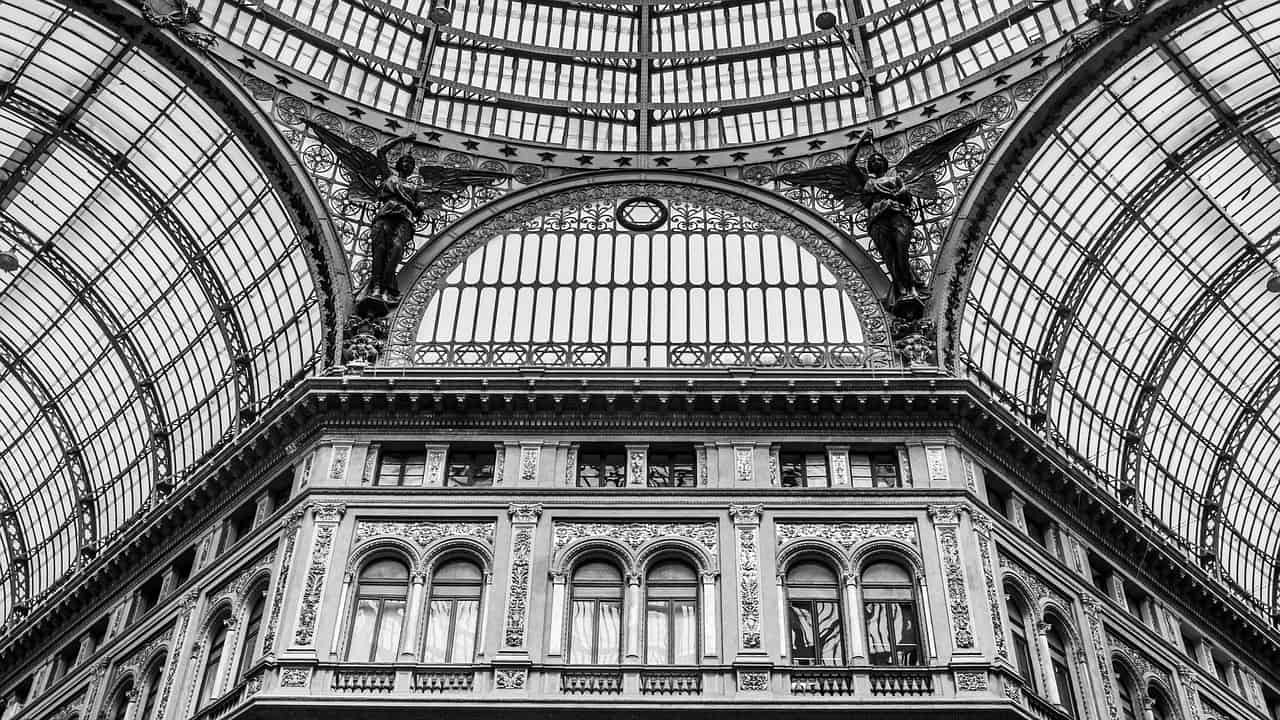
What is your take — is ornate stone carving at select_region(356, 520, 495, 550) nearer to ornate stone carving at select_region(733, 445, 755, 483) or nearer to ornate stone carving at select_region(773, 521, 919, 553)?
ornate stone carving at select_region(733, 445, 755, 483)

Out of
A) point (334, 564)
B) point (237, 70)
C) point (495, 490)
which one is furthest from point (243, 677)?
point (237, 70)

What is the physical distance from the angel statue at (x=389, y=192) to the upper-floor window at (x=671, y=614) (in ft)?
41.5

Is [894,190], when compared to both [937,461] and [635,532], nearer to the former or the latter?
[937,461]

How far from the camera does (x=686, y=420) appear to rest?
38312mm

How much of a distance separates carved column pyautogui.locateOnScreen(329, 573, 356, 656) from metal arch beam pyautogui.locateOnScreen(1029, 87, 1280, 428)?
23371mm

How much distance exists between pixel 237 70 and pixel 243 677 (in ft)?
→ 65.4

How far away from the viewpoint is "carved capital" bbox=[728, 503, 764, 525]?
A: 118ft

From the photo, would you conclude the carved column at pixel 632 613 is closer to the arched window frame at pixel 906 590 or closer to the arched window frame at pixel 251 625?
the arched window frame at pixel 906 590

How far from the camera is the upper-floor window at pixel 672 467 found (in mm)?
37594

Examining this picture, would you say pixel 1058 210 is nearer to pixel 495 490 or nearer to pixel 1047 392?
pixel 1047 392

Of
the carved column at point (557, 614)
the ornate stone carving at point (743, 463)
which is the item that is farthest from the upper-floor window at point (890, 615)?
the carved column at point (557, 614)

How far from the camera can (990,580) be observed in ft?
114

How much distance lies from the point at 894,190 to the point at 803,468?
964cm

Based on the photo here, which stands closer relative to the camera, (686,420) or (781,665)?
(781,665)
